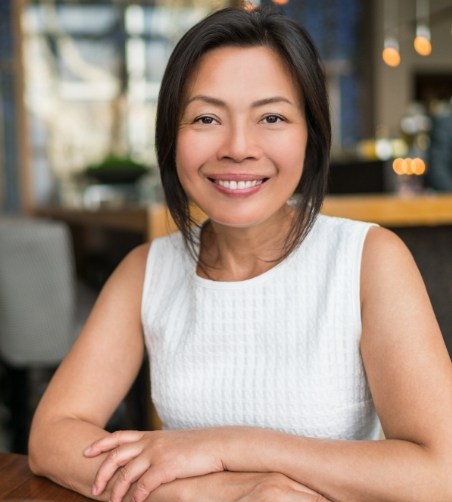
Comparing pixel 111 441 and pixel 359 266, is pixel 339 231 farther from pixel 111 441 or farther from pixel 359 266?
pixel 111 441

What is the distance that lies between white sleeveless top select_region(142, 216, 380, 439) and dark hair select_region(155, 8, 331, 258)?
2.5 inches

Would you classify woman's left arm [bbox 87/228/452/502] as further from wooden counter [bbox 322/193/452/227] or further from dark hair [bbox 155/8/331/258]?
wooden counter [bbox 322/193/452/227]

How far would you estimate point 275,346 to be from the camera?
43.0 inches

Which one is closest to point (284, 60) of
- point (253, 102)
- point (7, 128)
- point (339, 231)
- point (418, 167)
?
point (253, 102)

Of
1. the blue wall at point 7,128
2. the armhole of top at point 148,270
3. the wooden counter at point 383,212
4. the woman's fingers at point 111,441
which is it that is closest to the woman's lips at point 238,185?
the armhole of top at point 148,270

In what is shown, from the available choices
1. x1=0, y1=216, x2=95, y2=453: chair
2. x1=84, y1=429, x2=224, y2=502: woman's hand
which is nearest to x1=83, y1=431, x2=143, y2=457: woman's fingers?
x1=84, y1=429, x2=224, y2=502: woman's hand

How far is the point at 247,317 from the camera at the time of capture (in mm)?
1123

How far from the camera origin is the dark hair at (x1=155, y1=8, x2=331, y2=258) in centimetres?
105

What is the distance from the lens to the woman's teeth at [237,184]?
105 cm

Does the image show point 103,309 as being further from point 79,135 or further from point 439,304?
point 79,135

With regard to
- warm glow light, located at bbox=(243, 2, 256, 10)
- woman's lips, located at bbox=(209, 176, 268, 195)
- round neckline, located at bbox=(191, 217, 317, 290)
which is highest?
warm glow light, located at bbox=(243, 2, 256, 10)

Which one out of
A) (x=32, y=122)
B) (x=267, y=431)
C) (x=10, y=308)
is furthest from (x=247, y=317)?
(x=32, y=122)

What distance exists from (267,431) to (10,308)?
1562mm

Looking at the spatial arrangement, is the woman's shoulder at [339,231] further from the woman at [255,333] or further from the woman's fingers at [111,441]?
the woman's fingers at [111,441]
